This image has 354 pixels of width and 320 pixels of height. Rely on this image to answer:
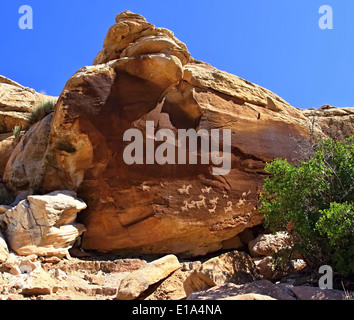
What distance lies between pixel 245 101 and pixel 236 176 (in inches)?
110

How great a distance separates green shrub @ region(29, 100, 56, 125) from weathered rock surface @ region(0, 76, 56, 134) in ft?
3.30

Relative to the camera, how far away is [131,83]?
31.5 ft

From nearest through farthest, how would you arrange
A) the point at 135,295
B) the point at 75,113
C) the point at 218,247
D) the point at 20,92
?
1. the point at 135,295
2. the point at 75,113
3. the point at 218,247
4. the point at 20,92

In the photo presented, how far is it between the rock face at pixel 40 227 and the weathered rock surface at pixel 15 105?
223 inches

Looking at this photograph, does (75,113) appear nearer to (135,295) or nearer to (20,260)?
(20,260)

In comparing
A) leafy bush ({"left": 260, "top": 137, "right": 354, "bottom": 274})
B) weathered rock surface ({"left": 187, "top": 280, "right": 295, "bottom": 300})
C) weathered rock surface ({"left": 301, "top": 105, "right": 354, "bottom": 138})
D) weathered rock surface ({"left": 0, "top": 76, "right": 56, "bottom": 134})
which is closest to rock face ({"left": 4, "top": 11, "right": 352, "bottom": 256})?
leafy bush ({"left": 260, "top": 137, "right": 354, "bottom": 274})

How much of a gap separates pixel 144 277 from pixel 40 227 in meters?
3.36

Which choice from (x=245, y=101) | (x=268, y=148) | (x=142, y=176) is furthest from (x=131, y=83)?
(x=268, y=148)

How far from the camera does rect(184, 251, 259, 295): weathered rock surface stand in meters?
5.34

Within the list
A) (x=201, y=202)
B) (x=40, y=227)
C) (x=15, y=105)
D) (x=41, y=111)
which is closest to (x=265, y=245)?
(x=201, y=202)

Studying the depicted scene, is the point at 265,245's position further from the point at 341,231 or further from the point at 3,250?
the point at 3,250

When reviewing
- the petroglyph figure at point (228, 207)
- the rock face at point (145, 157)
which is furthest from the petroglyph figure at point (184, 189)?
the petroglyph figure at point (228, 207)

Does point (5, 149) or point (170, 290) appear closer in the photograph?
point (170, 290)

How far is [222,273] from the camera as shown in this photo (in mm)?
5449
